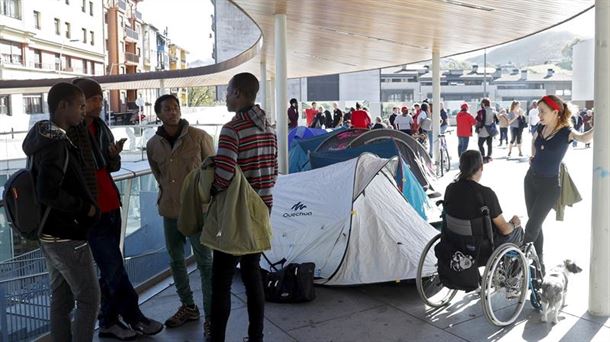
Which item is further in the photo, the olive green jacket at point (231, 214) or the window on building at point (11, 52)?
the window on building at point (11, 52)

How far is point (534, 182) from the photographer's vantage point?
540cm

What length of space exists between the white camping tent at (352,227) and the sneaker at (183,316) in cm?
122

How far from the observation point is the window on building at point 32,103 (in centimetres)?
5034

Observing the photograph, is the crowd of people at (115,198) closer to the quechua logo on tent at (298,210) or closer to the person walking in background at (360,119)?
the quechua logo on tent at (298,210)

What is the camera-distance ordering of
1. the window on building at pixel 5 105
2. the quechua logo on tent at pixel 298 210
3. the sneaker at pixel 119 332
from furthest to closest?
the window on building at pixel 5 105 → the quechua logo on tent at pixel 298 210 → the sneaker at pixel 119 332

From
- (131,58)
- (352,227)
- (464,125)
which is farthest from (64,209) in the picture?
(131,58)

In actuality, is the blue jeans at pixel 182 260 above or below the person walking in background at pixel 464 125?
below

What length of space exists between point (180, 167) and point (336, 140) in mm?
6783

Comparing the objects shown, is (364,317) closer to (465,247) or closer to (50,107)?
(465,247)

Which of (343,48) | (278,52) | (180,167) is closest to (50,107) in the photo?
(180,167)

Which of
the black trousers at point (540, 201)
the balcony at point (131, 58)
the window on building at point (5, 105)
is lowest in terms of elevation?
the black trousers at point (540, 201)

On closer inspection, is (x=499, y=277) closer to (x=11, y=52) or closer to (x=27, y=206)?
(x=27, y=206)

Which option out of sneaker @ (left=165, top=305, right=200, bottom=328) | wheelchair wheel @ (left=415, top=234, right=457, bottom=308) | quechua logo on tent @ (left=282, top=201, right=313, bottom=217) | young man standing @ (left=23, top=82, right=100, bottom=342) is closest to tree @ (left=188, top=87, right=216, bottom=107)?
quechua logo on tent @ (left=282, top=201, right=313, bottom=217)

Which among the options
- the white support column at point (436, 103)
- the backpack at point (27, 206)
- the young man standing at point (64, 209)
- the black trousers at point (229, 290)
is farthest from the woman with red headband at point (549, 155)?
the white support column at point (436, 103)
